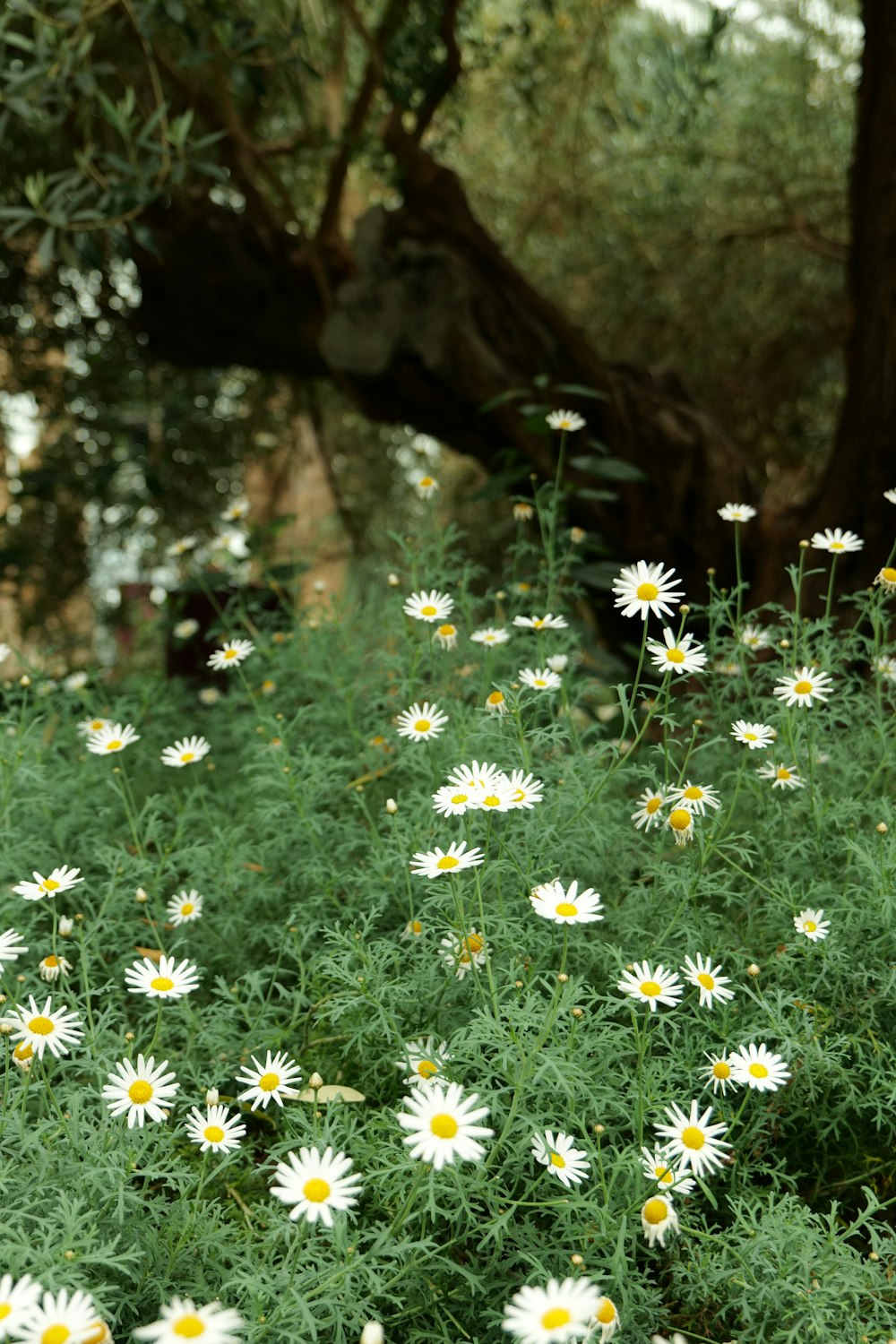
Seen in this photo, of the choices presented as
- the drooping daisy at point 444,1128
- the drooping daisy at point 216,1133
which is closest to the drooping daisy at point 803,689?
the drooping daisy at point 444,1128

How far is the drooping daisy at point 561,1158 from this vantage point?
3.85ft

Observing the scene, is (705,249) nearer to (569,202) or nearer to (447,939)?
(569,202)

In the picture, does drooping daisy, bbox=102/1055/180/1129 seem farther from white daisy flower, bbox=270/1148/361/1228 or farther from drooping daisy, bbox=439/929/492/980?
drooping daisy, bbox=439/929/492/980

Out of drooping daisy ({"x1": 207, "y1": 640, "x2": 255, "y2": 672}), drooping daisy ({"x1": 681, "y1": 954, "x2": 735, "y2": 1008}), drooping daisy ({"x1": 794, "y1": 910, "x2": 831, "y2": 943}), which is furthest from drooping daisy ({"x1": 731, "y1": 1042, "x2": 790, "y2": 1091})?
drooping daisy ({"x1": 207, "y1": 640, "x2": 255, "y2": 672})

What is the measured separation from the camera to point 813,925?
4.85 ft

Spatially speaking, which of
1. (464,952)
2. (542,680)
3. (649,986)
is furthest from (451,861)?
(542,680)

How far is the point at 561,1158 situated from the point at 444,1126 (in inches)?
8.5

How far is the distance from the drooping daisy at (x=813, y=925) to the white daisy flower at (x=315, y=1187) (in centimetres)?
67

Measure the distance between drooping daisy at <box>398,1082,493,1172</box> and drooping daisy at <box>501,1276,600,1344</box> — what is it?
4.7 inches

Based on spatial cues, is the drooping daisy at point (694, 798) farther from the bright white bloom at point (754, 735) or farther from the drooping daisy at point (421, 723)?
the drooping daisy at point (421, 723)

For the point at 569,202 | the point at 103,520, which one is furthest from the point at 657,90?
the point at 103,520

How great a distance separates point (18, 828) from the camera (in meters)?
1.97

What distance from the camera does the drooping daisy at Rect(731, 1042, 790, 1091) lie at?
1.28m

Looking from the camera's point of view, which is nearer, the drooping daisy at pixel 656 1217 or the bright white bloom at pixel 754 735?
the drooping daisy at pixel 656 1217
